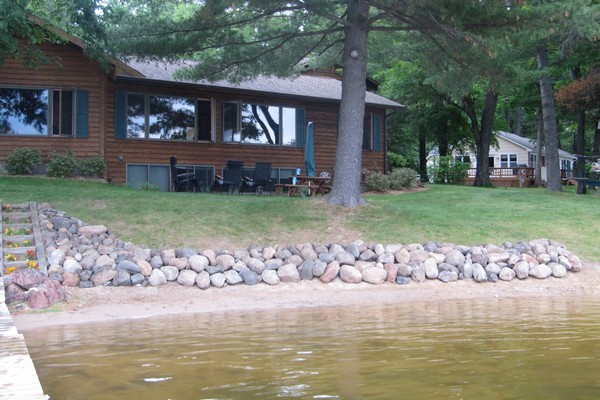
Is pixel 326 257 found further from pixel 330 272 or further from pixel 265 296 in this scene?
pixel 265 296

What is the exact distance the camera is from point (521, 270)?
11625 mm

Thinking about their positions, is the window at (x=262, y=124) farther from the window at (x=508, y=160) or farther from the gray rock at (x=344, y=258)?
the window at (x=508, y=160)

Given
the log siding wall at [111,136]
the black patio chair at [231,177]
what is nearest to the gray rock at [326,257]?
the black patio chair at [231,177]

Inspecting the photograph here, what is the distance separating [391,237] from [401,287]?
1.58 metres

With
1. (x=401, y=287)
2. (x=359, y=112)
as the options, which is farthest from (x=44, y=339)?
(x=359, y=112)

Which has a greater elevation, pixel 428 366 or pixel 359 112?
pixel 359 112

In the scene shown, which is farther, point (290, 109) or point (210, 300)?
point (290, 109)

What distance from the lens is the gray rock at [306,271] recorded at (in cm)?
1077

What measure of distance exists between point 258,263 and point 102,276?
244cm

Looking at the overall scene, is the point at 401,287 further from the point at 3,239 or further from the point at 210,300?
the point at 3,239

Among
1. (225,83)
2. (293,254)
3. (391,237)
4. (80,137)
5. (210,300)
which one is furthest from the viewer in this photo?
(225,83)

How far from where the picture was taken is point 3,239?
34.2ft

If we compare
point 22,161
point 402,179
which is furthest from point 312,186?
point 22,161

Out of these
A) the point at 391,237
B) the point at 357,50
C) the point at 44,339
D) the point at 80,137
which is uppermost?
the point at 357,50
